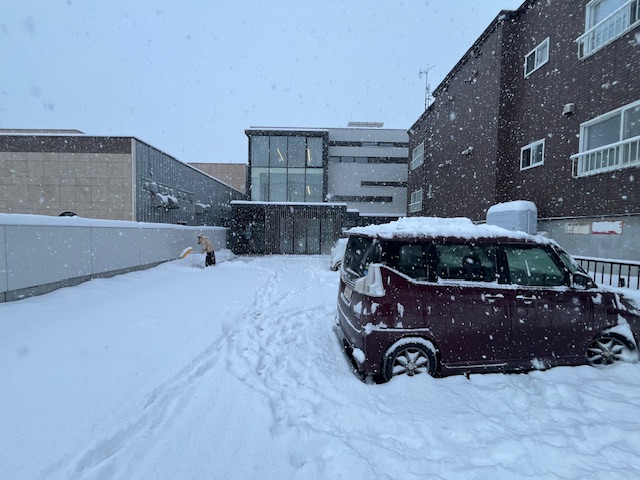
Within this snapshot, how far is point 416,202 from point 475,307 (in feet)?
67.2

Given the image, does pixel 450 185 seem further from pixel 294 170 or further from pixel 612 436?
pixel 612 436

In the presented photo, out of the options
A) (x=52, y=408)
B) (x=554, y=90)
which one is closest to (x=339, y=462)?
(x=52, y=408)

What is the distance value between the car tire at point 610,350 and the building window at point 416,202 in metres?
18.7

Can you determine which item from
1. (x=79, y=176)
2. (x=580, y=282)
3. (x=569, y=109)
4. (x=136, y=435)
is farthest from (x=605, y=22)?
(x=79, y=176)

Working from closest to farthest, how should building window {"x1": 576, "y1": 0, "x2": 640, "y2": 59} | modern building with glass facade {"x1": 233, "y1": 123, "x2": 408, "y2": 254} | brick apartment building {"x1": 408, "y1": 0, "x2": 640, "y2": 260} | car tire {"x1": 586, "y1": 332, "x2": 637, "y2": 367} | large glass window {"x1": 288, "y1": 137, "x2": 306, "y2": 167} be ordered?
car tire {"x1": 586, "y1": 332, "x2": 637, "y2": 367}, building window {"x1": 576, "y1": 0, "x2": 640, "y2": 59}, brick apartment building {"x1": 408, "y1": 0, "x2": 640, "y2": 260}, modern building with glass facade {"x1": 233, "y1": 123, "x2": 408, "y2": 254}, large glass window {"x1": 288, "y1": 137, "x2": 306, "y2": 167}

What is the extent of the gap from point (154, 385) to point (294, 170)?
832 inches

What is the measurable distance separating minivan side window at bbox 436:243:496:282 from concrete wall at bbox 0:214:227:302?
7418 mm

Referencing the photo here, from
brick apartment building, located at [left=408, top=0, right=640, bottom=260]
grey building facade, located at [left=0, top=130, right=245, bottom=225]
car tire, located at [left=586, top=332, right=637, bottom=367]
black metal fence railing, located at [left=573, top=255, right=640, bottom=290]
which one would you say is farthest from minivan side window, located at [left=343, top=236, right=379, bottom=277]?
grey building facade, located at [left=0, top=130, right=245, bottom=225]

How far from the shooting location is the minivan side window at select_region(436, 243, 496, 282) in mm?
3400

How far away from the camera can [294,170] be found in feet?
75.9

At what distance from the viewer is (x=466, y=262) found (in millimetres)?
3469

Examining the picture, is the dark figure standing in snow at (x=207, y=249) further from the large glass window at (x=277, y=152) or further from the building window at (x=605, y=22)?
the building window at (x=605, y=22)

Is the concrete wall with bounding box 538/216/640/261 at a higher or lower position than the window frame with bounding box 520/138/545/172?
lower

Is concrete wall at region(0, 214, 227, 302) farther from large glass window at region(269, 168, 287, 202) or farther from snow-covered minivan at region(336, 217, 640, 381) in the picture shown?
large glass window at region(269, 168, 287, 202)
